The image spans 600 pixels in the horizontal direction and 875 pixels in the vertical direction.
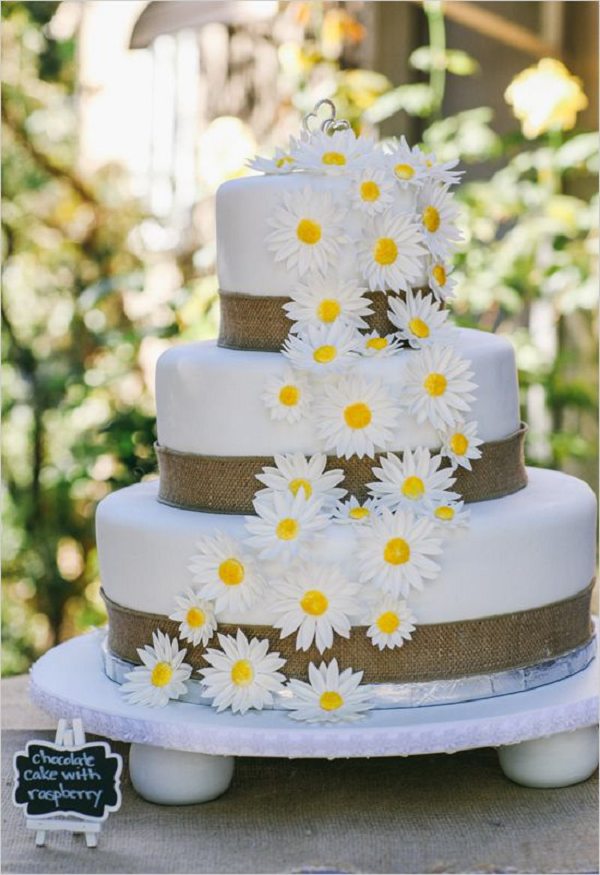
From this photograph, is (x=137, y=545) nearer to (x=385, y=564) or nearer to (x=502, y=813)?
(x=385, y=564)

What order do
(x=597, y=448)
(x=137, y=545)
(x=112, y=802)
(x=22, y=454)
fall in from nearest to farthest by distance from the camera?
(x=112, y=802)
(x=137, y=545)
(x=597, y=448)
(x=22, y=454)

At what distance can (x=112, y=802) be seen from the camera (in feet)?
7.56

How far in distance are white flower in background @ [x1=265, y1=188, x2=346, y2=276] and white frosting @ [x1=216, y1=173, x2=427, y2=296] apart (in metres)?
0.02

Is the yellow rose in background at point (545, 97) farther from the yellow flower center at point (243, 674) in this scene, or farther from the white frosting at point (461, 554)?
the yellow flower center at point (243, 674)

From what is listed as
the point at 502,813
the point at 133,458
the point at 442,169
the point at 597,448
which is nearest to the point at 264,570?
the point at 502,813

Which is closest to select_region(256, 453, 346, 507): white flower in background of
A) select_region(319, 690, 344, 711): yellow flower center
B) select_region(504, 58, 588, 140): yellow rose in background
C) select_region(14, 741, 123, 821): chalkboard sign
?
select_region(319, 690, 344, 711): yellow flower center

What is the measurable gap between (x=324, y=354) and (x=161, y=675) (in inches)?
27.0

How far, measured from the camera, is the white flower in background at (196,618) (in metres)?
2.44

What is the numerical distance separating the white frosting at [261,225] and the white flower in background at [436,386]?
21cm

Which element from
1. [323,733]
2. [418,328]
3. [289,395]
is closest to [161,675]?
[323,733]

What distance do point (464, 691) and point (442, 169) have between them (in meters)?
1.04

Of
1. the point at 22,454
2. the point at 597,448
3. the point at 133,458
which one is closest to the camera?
the point at 133,458

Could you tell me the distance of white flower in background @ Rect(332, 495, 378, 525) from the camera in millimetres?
2398

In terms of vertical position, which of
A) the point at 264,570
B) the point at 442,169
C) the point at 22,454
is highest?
the point at 442,169
